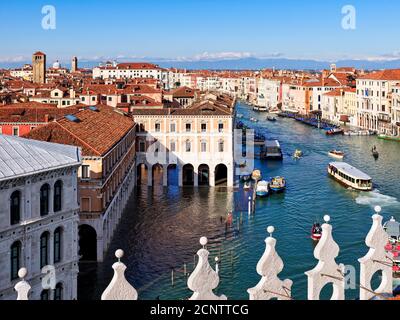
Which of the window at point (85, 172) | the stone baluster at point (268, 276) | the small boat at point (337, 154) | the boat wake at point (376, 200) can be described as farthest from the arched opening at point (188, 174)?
the stone baluster at point (268, 276)

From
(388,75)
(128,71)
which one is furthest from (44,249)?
(128,71)

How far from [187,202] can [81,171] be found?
24.0ft

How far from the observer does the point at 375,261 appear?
3688 millimetres

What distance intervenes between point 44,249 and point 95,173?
5.90m

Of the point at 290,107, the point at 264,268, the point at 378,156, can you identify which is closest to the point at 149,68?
the point at 290,107

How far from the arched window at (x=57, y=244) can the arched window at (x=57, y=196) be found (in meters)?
0.33

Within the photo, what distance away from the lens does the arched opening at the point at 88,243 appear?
1484 centimetres

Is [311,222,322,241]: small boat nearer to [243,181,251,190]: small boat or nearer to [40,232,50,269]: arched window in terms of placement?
[243,181,251,190]: small boat

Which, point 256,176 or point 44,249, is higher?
point 44,249

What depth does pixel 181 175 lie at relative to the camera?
81.0 ft

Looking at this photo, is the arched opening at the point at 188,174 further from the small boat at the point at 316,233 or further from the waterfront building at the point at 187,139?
the small boat at the point at 316,233

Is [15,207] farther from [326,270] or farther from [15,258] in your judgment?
[326,270]

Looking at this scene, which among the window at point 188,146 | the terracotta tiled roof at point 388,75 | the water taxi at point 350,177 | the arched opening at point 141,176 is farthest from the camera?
the terracotta tiled roof at point 388,75
